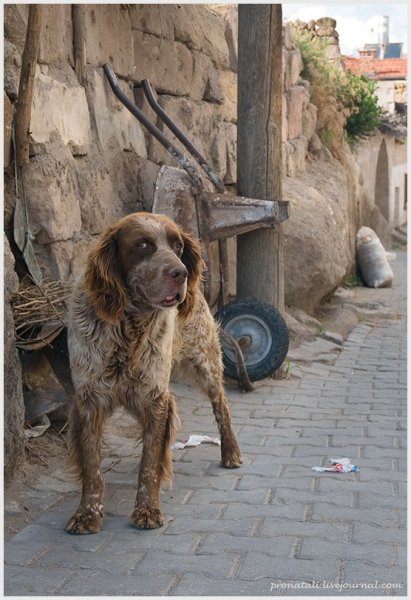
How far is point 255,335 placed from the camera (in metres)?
7.23

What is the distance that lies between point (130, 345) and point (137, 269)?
36 centimetres

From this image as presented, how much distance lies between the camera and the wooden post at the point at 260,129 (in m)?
7.33

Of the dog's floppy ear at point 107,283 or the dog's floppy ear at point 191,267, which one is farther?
the dog's floppy ear at point 191,267

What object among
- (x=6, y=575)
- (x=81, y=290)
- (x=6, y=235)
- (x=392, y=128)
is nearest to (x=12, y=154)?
(x=6, y=235)

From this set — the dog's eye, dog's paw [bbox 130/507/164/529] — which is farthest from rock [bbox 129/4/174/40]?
dog's paw [bbox 130/507/164/529]

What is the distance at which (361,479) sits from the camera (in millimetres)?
4945

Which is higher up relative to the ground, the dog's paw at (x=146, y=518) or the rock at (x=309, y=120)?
the rock at (x=309, y=120)

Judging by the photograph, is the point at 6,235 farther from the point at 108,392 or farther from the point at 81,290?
the point at 108,392

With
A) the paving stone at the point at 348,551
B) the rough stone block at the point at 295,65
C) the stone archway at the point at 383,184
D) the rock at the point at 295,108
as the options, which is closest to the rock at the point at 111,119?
the paving stone at the point at 348,551

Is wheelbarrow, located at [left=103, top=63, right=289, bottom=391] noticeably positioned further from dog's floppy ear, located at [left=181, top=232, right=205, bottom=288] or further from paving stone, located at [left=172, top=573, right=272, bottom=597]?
paving stone, located at [left=172, top=573, right=272, bottom=597]

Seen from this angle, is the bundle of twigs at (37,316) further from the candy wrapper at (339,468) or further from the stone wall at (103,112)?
the candy wrapper at (339,468)

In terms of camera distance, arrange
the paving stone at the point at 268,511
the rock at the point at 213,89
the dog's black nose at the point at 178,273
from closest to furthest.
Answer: the dog's black nose at the point at 178,273 → the paving stone at the point at 268,511 → the rock at the point at 213,89

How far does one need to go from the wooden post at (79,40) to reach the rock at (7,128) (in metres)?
1.16

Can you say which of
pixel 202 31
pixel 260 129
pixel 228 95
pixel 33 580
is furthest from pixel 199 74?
pixel 33 580
